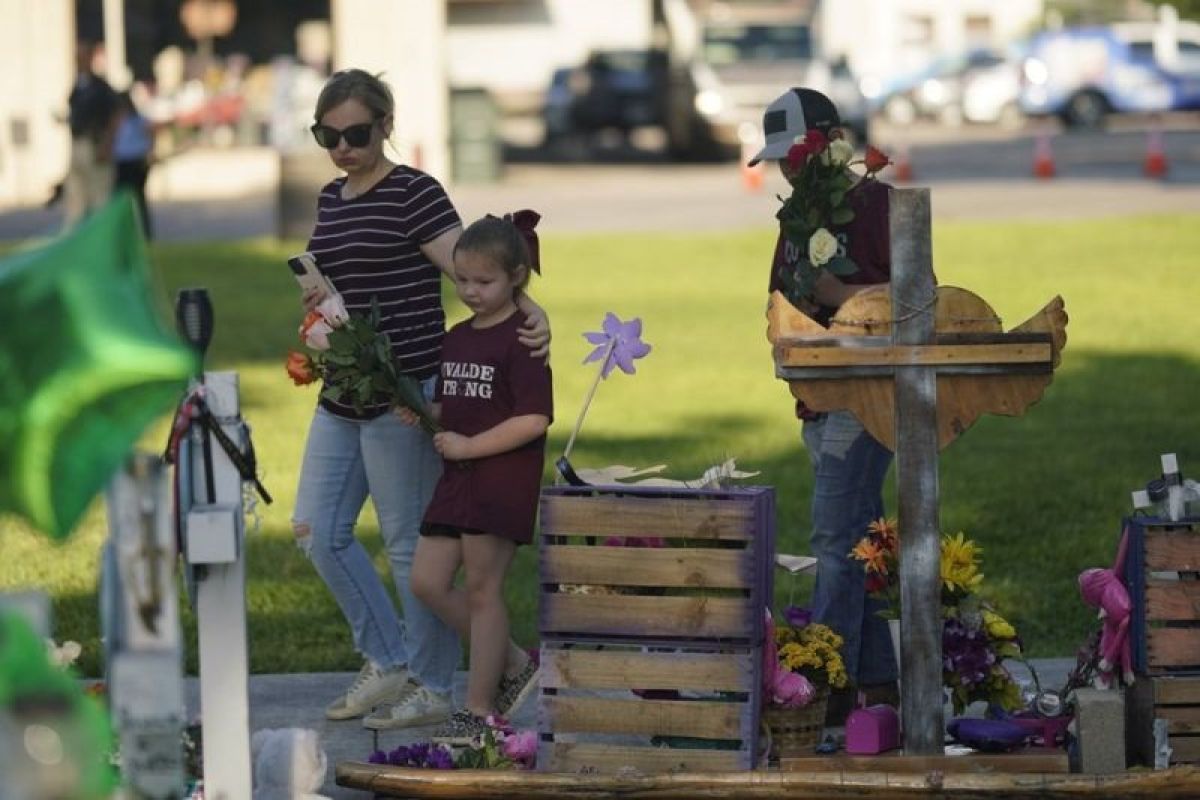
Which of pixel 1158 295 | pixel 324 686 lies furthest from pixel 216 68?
pixel 324 686

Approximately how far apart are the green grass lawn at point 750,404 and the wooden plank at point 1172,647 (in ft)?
6.00

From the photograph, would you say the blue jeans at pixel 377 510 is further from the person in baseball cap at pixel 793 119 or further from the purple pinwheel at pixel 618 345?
the person in baseball cap at pixel 793 119

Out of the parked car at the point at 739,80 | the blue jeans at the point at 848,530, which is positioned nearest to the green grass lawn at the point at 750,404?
the blue jeans at the point at 848,530

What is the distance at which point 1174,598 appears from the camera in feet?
18.0

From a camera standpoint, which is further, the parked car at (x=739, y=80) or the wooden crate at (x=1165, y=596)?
the parked car at (x=739, y=80)

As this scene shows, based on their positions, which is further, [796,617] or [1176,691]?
[796,617]

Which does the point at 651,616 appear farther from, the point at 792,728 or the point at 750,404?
the point at 750,404

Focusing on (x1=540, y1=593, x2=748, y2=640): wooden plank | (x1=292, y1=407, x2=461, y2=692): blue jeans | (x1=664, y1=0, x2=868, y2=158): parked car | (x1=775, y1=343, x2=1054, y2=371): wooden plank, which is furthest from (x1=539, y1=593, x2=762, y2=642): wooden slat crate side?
(x1=664, y1=0, x2=868, y2=158): parked car

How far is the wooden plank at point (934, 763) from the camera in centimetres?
539

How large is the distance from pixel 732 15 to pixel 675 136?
3.67m

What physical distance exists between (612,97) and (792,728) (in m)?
34.1

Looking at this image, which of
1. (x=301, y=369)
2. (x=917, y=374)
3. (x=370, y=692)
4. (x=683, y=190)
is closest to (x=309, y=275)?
(x=301, y=369)

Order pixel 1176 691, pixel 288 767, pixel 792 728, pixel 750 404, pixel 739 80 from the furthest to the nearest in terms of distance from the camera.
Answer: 1. pixel 739 80
2. pixel 750 404
3. pixel 792 728
4. pixel 1176 691
5. pixel 288 767

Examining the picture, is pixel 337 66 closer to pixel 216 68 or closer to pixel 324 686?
pixel 216 68
